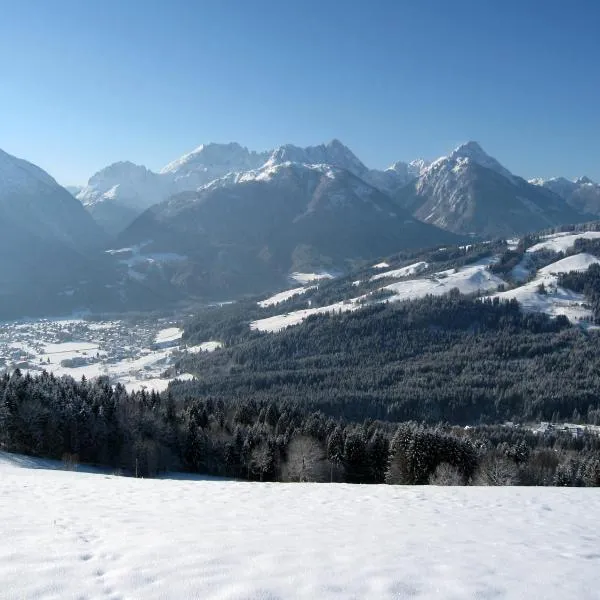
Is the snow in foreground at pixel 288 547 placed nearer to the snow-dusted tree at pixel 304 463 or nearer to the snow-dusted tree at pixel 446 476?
the snow-dusted tree at pixel 446 476

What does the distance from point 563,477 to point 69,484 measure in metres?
58.9

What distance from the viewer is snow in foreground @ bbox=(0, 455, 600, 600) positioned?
1002 centimetres

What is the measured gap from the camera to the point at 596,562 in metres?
14.2

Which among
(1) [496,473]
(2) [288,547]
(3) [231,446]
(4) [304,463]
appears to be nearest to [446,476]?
(1) [496,473]

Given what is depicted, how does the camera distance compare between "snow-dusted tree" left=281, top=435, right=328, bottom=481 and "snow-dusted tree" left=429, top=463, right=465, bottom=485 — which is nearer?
"snow-dusted tree" left=429, top=463, right=465, bottom=485

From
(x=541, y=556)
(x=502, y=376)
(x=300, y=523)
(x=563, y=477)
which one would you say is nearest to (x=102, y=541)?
(x=300, y=523)

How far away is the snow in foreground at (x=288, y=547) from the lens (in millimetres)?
10016

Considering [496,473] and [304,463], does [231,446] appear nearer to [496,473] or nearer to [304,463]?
[304,463]

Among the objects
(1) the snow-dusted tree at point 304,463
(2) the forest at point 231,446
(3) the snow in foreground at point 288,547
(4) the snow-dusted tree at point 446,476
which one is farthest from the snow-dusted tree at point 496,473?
(3) the snow in foreground at point 288,547

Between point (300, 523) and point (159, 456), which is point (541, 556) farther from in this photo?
point (159, 456)

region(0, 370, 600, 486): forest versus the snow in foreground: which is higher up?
the snow in foreground

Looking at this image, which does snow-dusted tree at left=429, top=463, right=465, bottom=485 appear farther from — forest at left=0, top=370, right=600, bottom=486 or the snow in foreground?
the snow in foreground

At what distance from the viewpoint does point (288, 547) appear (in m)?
13.4

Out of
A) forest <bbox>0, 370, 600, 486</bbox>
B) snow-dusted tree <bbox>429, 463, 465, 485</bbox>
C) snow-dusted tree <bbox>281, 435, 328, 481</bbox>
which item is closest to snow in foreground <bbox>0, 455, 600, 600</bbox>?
snow-dusted tree <bbox>429, 463, 465, 485</bbox>
